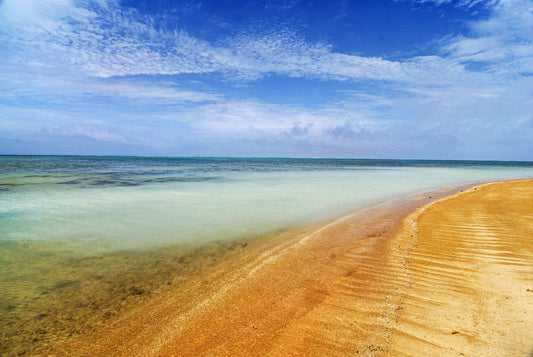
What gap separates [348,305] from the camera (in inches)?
133

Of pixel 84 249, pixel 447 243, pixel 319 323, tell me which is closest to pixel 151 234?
pixel 84 249

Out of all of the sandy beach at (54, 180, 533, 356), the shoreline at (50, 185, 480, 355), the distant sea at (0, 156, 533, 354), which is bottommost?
the distant sea at (0, 156, 533, 354)

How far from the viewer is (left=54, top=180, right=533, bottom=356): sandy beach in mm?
2691

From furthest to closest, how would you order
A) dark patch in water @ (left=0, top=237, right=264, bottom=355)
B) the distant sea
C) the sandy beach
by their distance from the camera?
the distant sea < dark patch in water @ (left=0, top=237, right=264, bottom=355) < the sandy beach

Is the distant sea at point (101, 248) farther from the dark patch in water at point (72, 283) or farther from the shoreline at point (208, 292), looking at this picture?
the shoreline at point (208, 292)

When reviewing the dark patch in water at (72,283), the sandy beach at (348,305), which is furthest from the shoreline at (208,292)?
the dark patch in water at (72,283)

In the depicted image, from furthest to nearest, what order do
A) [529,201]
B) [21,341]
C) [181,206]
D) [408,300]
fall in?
[181,206]
[529,201]
[408,300]
[21,341]

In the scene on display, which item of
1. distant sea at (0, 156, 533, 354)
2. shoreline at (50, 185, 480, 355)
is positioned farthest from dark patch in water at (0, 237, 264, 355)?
shoreline at (50, 185, 480, 355)

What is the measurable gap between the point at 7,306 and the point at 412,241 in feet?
22.5

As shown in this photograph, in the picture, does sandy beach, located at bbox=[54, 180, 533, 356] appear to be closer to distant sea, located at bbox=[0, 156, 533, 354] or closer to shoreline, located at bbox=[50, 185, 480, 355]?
shoreline, located at bbox=[50, 185, 480, 355]

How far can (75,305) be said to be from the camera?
12.1 ft

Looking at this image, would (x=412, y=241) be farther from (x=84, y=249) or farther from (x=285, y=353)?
(x=84, y=249)

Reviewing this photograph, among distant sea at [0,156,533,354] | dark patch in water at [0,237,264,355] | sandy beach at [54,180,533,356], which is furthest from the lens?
distant sea at [0,156,533,354]

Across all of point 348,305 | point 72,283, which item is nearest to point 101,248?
point 72,283
